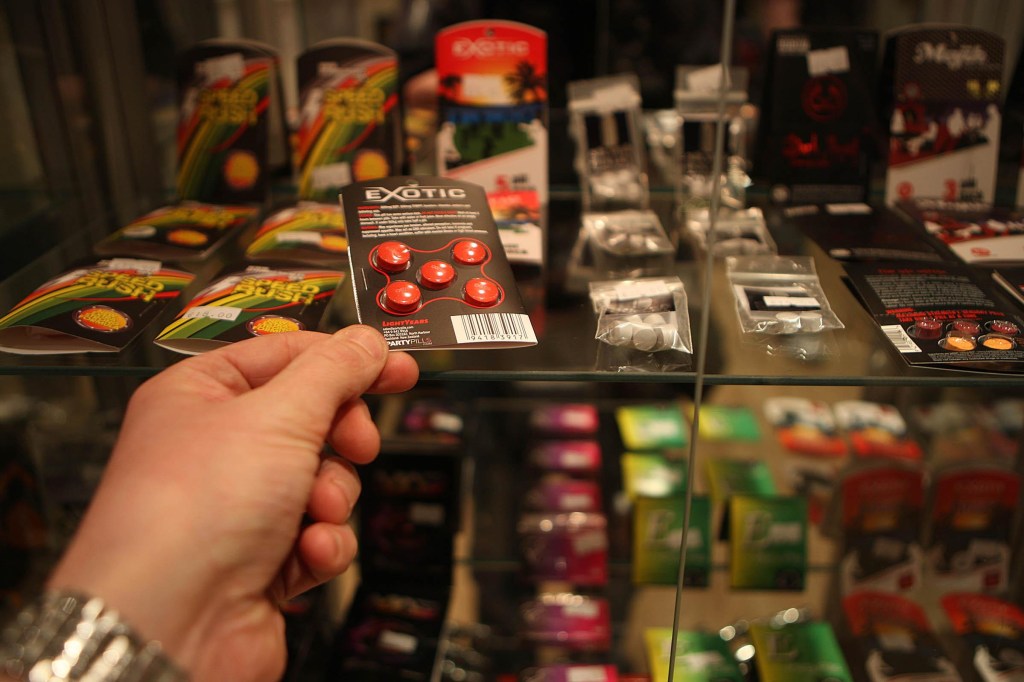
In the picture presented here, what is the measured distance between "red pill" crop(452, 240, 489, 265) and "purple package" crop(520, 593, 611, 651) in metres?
0.66

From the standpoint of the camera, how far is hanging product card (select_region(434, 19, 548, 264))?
1045 millimetres

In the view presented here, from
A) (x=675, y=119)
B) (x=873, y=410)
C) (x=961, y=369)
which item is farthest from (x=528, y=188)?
(x=873, y=410)

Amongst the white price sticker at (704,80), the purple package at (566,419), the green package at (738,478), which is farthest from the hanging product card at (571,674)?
the white price sticker at (704,80)

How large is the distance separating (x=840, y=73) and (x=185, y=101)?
0.91 metres

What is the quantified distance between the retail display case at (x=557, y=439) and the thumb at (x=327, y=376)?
8cm

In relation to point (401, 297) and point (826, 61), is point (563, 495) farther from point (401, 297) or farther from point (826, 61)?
point (826, 61)

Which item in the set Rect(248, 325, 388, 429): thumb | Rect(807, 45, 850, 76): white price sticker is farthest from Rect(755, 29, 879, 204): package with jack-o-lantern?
Rect(248, 325, 388, 429): thumb

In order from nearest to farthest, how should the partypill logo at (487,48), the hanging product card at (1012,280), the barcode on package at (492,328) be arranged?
the barcode on package at (492,328), the hanging product card at (1012,280), the partypill logo at (487,48)

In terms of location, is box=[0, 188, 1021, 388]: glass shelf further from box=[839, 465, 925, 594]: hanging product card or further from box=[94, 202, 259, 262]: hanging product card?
box=[839, 465, 925, 594]: hanging product card

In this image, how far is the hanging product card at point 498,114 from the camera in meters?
1.04

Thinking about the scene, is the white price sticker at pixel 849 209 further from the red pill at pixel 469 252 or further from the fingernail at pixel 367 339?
the fingernail at pixel 367 339

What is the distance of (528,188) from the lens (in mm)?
1093

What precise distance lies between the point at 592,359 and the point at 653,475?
64 cm

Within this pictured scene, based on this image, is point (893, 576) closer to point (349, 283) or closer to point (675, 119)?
point (675, 119)
